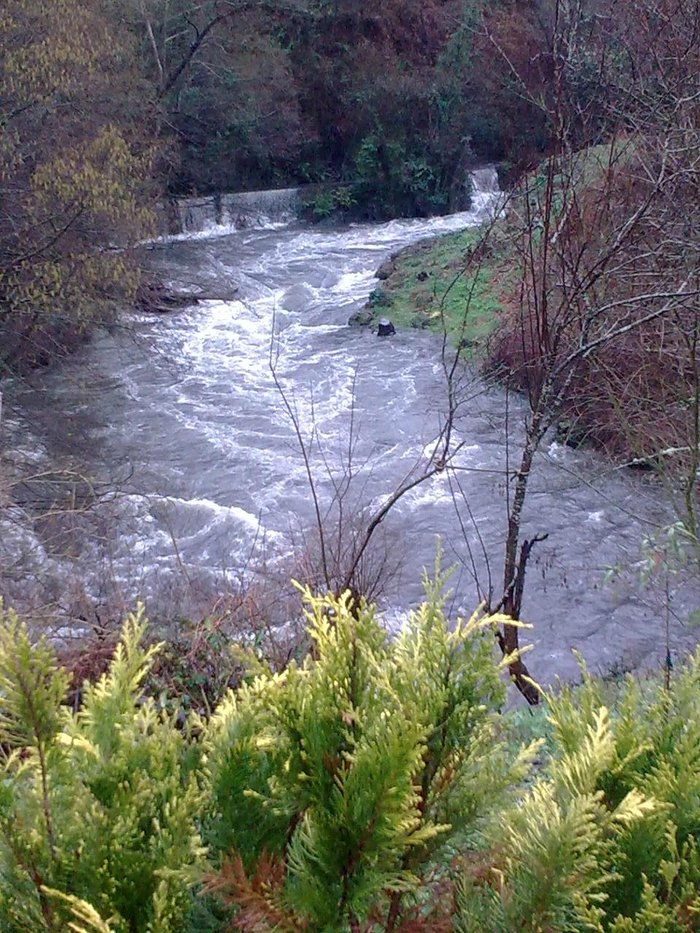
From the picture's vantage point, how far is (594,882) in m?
1.24

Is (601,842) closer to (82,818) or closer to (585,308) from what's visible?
(82,818)

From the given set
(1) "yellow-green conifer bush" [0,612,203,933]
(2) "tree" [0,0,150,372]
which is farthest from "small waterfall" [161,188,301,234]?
(1) "yellow-green conifer bush" [0,612,203,933]

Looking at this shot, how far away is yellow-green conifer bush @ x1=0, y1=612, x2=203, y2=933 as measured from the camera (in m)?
1.22

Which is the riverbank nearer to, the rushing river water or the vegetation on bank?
the rushing river water

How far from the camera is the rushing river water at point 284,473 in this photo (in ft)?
26.1

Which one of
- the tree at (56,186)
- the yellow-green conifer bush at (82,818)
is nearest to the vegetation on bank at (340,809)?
the yellow-green conifer bush at (82,818)

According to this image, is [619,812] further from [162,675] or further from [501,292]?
[501,292]

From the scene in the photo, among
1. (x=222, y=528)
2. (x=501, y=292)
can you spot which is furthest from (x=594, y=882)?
(x=501, y=292)

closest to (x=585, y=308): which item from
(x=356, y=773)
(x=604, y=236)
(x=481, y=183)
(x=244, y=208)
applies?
(x=604, y=236)

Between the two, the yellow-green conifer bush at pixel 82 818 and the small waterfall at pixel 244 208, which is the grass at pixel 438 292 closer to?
the small waterfall at pixel 244 208

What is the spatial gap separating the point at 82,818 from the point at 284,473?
31.3 ft

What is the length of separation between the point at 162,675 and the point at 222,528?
4342 millimetres

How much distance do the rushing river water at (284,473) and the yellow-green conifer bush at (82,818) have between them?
382 cm

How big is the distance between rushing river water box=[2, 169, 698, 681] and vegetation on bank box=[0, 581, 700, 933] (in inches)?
143
